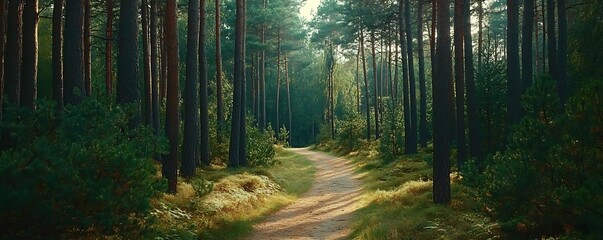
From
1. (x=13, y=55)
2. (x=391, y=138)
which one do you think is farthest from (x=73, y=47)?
(x=391, y=138)

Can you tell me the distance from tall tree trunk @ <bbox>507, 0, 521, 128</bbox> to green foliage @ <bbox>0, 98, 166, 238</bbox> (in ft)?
41.1

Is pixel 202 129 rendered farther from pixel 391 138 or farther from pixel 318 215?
pixel 391 138

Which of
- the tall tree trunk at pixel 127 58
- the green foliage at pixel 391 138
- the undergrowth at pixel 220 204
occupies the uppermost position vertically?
the tall tree trunk at pixel 127 58

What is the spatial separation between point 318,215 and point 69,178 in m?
9.65

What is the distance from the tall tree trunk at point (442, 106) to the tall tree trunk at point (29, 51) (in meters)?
11.3

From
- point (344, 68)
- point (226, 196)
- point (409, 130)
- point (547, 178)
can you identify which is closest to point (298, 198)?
point (226, 196)

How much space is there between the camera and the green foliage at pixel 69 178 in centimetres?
444

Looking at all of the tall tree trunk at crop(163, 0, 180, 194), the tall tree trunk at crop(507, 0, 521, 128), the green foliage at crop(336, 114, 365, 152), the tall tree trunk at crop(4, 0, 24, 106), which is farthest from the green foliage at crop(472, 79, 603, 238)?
the green foliage at crop(336, 114, 365, 152)

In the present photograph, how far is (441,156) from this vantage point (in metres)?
11.9

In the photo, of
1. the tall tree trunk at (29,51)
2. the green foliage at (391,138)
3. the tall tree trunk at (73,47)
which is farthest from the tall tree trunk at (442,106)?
the green foliage at (391,138)

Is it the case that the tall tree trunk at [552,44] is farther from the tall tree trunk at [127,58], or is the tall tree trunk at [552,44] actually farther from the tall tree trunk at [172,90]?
the tall tree trunk at [127,58]

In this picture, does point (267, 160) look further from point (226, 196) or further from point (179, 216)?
point (179, 216)

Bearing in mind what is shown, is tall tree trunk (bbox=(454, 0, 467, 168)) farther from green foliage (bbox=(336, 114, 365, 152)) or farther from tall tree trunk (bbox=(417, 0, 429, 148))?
green foliage (bbox=(336, 114, 365, 152))

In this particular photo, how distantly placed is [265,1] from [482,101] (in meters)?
29.7
